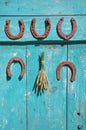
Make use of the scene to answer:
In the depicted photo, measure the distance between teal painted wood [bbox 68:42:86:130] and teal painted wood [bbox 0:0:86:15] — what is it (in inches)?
7.9

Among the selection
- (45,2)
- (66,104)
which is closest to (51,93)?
(66,104)

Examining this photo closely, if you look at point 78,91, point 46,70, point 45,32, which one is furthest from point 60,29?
point 78,91

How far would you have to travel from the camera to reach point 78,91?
236 cm

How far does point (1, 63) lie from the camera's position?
2.33 meters

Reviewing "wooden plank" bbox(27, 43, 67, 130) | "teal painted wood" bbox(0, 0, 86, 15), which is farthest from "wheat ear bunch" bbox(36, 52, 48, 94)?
"teal painted wood" bbox(0, 0, 86, 15)

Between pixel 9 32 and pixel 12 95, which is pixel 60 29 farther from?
pixel 12 95

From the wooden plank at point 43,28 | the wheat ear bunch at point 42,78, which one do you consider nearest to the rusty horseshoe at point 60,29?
the wooden plank at point 43,28

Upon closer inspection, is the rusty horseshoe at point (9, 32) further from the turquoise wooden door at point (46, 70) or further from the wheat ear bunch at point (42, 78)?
the wheat ear bunch at point (42, 78)

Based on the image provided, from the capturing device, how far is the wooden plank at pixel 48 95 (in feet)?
7.68

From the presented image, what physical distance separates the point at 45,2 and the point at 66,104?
60 cm

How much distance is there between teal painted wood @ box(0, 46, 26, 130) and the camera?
2.33 metres

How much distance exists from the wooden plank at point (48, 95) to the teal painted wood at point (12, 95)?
0.04 meters

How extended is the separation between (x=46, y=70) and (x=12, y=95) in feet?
0.79

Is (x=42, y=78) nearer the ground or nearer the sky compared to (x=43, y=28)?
nearer the ground
